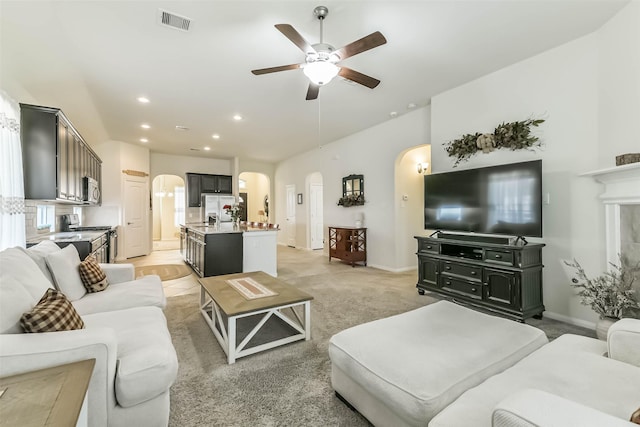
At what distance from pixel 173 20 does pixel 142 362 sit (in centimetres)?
271

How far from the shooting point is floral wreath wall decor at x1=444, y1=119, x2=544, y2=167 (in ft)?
10.3

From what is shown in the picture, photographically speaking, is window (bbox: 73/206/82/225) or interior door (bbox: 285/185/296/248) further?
interior door (bbox: 285/185/296/248)

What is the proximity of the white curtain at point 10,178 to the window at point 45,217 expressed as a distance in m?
1.53

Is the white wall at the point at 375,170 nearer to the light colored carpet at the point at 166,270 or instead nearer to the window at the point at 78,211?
the light colored carpet at the point at 166,270

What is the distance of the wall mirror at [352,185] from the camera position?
5.97m

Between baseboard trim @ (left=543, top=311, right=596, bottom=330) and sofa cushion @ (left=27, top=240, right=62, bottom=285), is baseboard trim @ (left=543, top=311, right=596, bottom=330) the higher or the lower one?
the lower one

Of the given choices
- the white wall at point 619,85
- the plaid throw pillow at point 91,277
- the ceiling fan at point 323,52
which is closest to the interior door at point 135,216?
the plaid throw pillow at point 91,277

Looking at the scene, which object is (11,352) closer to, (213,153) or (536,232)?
(536,232)

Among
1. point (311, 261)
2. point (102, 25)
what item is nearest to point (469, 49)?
point (102, 25)

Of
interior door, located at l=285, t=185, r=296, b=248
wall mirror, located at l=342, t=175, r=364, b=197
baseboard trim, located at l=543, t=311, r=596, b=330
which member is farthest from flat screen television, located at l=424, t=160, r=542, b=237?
interior door, located at l=285, t=185, r=296, b=248

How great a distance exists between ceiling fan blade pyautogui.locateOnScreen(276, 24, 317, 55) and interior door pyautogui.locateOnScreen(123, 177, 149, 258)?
21.7ft

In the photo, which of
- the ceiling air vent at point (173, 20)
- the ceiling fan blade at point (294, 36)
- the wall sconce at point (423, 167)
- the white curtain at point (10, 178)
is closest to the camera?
the ceiling fan blade at point (294, 36)

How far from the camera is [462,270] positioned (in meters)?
3.38

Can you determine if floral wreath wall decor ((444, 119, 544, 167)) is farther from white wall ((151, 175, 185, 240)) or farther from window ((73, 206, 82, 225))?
white wall ((151, 175, 185, 240))
